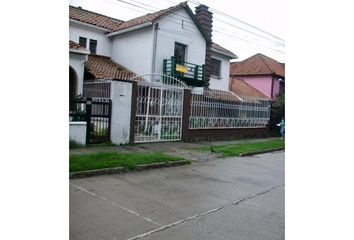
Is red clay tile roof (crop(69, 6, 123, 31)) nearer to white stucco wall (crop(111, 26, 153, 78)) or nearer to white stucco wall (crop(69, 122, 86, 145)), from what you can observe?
white stucco wall (crop(111, 26, 153, 78))

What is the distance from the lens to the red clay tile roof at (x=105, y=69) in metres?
15.4

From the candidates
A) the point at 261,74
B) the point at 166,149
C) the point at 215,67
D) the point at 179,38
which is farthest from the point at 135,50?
the point at 261,74

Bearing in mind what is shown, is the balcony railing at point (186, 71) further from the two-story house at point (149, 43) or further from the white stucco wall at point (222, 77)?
the white stucco wall at point (222, 77)

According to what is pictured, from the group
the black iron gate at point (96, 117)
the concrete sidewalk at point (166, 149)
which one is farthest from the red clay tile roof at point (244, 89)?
the black iron gate at point (96, 117)

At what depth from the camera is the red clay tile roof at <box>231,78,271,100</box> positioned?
25.6 metres

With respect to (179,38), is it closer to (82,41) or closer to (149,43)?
(149,43)

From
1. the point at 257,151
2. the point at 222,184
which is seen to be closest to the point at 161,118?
the point at 257,151

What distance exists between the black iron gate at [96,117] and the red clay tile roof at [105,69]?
4.89m

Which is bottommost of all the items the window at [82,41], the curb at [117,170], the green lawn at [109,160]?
the curb at [117,170]

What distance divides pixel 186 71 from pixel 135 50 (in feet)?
9.54
